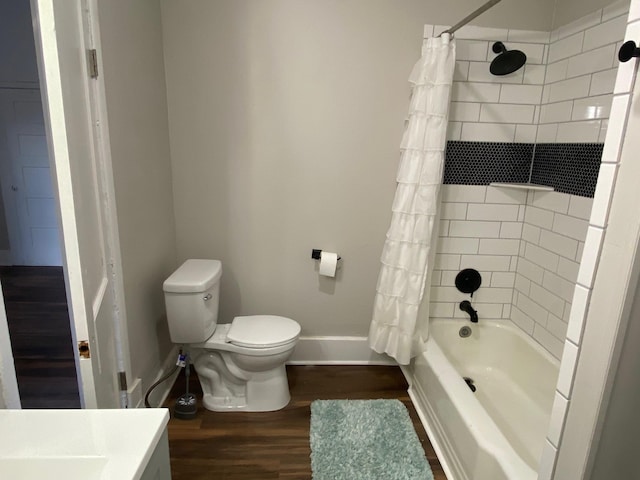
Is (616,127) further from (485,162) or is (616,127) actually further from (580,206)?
(485,162)

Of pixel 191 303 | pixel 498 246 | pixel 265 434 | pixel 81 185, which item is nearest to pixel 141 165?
pixel 81 185

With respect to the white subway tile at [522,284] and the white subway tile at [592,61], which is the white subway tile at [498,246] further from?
the white subway tile at [592,61]

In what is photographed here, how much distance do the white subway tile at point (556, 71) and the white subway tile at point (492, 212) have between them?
73 cm

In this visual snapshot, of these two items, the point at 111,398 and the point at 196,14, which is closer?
the point at 111,398

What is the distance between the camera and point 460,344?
7.75 ft

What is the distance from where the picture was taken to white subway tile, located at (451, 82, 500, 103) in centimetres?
212

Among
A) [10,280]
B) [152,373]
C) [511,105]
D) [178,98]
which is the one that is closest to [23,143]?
[10,280]

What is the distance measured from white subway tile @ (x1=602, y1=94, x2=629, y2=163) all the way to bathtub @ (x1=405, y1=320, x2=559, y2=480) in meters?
1.09

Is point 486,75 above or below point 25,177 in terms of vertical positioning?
above

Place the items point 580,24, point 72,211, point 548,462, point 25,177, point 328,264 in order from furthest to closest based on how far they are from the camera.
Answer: point 25,177, point 328,264, point 580,24, point 72,211, point 548,462

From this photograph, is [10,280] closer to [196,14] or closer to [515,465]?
[196,14]

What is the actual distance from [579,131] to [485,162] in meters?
0.48

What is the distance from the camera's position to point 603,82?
169 cm

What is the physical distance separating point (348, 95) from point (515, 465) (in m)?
1.92
